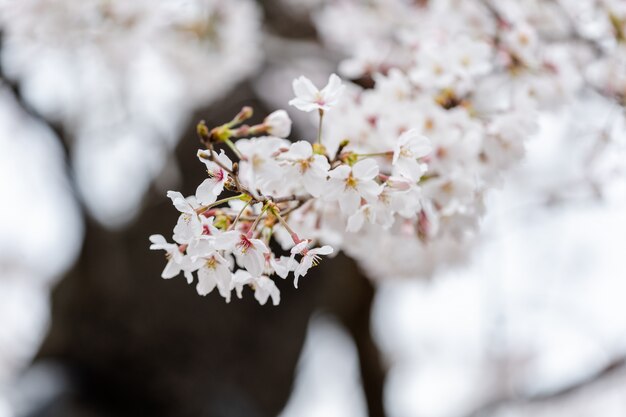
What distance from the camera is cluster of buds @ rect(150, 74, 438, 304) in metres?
0.62

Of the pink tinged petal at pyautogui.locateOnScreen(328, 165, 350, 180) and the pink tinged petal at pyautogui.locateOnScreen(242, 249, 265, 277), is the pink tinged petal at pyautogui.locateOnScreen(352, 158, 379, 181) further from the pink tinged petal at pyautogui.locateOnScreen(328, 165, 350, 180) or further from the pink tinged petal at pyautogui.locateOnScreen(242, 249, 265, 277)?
the pink tinged petal at pyautogui.locateOnScreen(242, 249, 265, 277)

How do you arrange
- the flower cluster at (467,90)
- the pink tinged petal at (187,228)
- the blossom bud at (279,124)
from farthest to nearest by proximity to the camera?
the flower cluster at (467,90) < the blossom bud at (279,124) < the pink tinged petal at (187,228)

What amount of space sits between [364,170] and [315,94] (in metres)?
0.12

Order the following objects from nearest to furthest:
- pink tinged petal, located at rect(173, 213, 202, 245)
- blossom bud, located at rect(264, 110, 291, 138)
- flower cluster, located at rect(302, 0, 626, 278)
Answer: pink tinged petal, located at rect(173, 213, 202, 245) → blossom bud, located at rect(264, 110, 291, 138) → flower cluster, located at rect(302, 0, 626, 278)

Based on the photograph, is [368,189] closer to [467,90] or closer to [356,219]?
[356,219]

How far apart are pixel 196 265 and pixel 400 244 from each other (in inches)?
18.5

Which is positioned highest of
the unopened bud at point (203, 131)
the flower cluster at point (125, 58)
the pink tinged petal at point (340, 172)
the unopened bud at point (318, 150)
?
the unopened bud at point (203, 131)

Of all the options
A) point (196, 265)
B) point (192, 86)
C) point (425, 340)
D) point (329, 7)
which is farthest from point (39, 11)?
point (425, 340)

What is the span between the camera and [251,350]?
8.41 ft

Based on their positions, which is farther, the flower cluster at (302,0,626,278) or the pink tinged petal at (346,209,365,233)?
the flower cluster at (302,0,626,278)

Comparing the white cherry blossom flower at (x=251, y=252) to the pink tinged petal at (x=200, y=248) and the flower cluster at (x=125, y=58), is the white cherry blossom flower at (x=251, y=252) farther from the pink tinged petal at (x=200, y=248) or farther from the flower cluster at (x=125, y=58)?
the flower cluster at (x=125, y=58)

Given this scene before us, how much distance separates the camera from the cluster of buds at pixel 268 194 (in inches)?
24.5

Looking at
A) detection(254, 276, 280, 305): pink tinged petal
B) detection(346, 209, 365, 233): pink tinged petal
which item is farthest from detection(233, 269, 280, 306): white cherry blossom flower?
detection(346, 209, 365, 233): pink tinged petal

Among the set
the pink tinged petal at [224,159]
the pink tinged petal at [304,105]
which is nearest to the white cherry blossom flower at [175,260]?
the pink tinged petal at [224,159]
